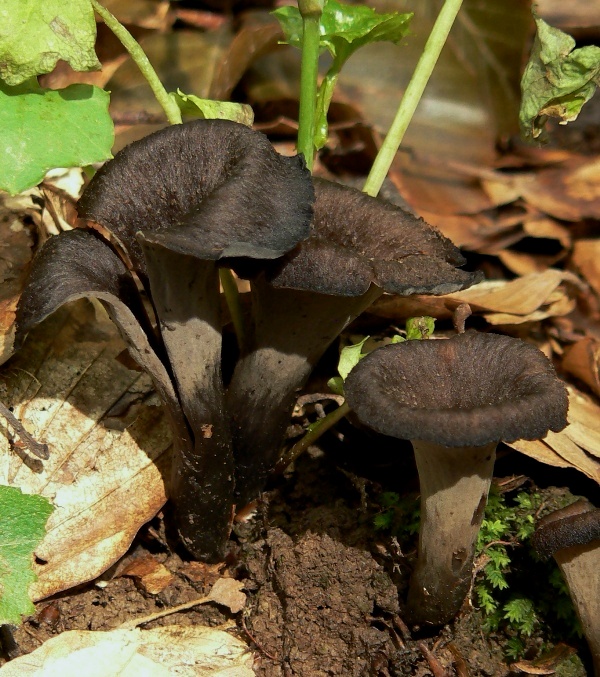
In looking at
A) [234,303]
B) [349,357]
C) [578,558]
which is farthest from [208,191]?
[578,558]

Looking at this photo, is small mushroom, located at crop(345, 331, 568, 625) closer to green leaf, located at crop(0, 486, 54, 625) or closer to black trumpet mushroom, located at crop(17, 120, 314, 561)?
black trumpet mushroom, located at crop(17, 120, 314, 561)

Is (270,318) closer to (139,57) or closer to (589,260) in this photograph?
(139,57)

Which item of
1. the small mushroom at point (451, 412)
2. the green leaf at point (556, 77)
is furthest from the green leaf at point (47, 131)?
the green leaf at point (556, 77)

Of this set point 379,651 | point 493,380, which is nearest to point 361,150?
point 493,380

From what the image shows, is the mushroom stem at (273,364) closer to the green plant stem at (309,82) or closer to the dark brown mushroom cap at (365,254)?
the dark brown mushroom cap at (365,254)

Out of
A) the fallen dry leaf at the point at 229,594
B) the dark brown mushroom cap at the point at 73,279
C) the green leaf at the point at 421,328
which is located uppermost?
the dark brown mushroom cap at the point at 73,279

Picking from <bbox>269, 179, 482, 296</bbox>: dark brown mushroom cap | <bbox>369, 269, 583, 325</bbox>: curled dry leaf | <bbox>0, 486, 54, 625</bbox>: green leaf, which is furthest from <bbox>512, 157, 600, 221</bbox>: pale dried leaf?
<bbox>0, 486, 54, 625</bbox>: green leaf
